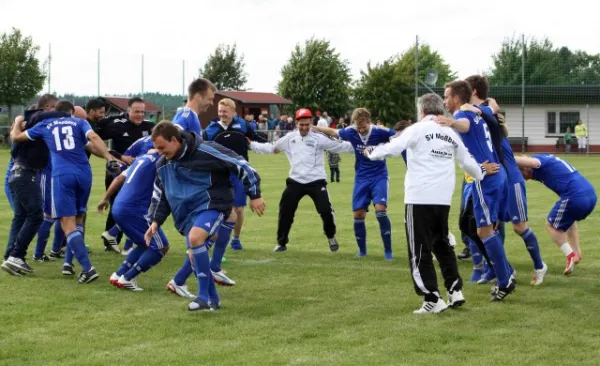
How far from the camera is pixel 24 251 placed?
410 inches

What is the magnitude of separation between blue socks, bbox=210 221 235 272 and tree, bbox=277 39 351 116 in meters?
53.4

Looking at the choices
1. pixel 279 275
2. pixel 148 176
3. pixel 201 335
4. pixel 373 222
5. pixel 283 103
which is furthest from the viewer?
pixel 283 103

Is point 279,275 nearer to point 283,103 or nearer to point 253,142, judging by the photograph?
point 253,142

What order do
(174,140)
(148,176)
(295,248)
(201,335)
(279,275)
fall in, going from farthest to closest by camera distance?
(295,248) → (279,275) → (148,176) → (174,140) → (201,335)

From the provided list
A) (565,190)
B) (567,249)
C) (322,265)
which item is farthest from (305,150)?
(567,249)

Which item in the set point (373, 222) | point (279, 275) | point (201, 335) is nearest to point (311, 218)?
point (373, 222)

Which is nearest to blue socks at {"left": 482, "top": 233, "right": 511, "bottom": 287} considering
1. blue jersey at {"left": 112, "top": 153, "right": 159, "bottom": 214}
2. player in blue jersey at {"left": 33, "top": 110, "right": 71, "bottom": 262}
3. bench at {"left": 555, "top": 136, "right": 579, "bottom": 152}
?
blue jersey at {"left": 112, "top": 153, "right": 159, "bottom": 214}

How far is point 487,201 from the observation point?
344 inches

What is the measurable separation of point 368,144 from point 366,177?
1.39ft

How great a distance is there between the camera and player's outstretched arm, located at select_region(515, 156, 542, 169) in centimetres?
982

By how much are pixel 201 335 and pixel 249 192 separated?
1.67 m

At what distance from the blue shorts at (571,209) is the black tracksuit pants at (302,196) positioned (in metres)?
3.13

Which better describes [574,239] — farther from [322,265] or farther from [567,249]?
[322,265]

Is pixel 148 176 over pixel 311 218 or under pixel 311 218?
over
